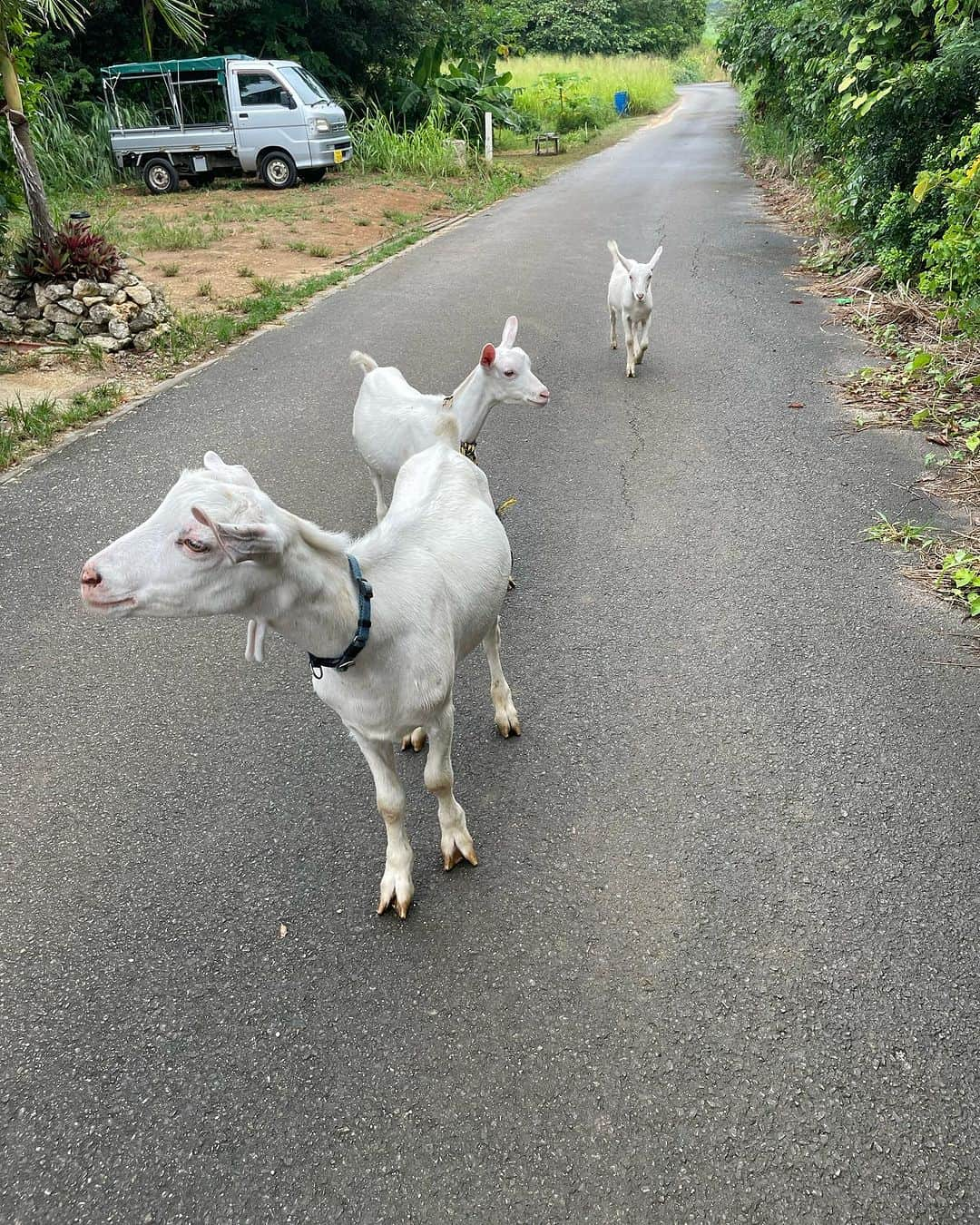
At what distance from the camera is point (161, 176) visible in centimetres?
1675

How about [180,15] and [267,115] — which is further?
[267,115]

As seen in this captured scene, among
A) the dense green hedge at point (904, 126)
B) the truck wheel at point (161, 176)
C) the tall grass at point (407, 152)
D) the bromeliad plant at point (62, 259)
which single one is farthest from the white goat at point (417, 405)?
the tall grass at point (407, 152)

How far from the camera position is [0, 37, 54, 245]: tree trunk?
24.4ft

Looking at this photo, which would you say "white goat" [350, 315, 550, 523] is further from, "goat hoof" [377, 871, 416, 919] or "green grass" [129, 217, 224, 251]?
"green grass" [129, 217, 224, 251]

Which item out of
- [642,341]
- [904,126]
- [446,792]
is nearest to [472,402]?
[446,792]

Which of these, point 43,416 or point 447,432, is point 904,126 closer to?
point 447,432

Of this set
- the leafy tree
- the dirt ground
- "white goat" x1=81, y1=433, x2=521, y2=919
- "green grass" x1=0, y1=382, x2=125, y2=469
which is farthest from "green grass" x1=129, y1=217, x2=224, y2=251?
"white goat" x1=81, y1=433, x2=521, y2=919

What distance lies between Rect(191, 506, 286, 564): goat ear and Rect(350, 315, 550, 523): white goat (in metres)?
2.25

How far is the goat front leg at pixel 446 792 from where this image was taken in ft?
8.55

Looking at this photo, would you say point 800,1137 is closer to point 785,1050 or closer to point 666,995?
point 785,1050

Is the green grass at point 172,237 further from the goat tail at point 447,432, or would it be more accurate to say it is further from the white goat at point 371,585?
the white goat at point 371,585

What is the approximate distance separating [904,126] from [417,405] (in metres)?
6.95

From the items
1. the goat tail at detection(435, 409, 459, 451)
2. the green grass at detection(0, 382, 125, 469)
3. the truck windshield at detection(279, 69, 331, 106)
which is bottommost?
the green grass at detection(0, 382, 125, 469)

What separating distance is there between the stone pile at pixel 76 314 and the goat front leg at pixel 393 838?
6934 mm
